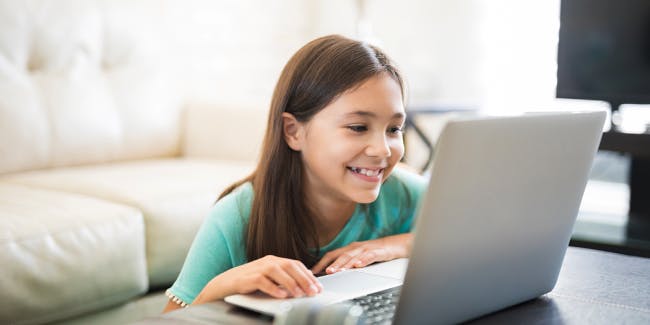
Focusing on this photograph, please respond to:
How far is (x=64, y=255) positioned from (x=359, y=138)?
885 mm

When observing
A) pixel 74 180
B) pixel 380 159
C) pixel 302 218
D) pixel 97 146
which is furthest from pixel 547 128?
pixel 97 146

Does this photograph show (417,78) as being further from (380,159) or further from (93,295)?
(380,159)

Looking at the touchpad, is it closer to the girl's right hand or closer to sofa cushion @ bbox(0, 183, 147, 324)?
the girl's right hand

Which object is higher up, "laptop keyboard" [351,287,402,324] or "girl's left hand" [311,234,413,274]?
"laptop keyboard" [351,287,402,324]

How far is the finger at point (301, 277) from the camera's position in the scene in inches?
35.0

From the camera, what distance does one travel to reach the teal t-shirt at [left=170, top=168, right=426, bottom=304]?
119 cm

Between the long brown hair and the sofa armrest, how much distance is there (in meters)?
1.33

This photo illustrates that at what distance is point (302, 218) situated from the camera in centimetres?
131

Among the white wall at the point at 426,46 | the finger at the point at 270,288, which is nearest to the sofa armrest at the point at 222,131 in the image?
the white wall at the point at 426,46

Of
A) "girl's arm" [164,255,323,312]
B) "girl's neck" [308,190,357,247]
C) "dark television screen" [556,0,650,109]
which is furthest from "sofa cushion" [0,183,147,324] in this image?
"dark television screen" [556,0,650,109]

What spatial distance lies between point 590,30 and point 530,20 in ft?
2.58

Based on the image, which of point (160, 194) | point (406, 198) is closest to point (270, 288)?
point (406, 198)

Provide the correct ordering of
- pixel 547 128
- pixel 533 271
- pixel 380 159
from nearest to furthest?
pixel 547 128 → pixel 533 271 → pixel 380 159

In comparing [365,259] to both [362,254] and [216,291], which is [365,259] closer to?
[362,254]
